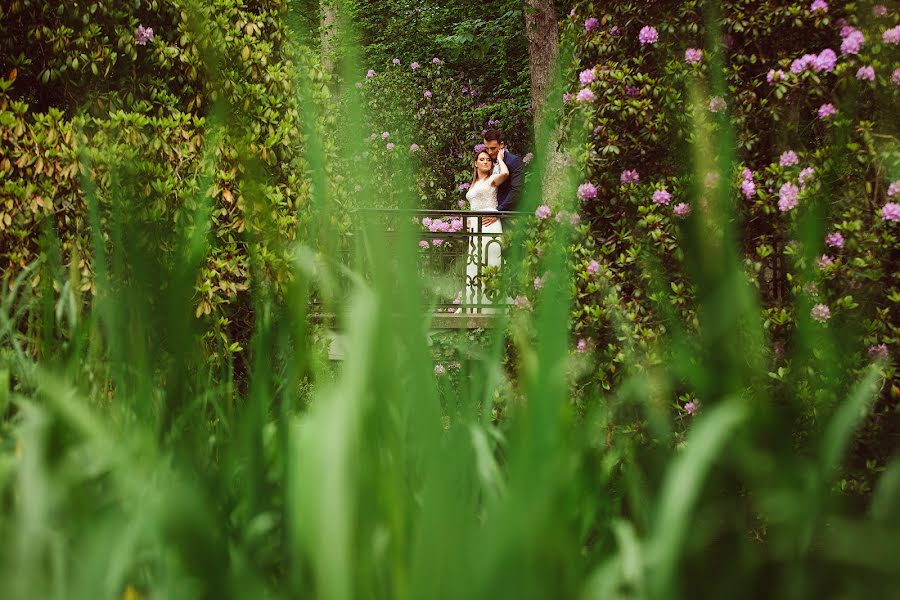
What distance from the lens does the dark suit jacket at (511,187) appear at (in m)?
11.5

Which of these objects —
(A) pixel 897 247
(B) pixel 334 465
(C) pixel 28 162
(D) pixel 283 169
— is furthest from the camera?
(D) pixel 283 169

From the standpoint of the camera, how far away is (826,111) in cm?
337

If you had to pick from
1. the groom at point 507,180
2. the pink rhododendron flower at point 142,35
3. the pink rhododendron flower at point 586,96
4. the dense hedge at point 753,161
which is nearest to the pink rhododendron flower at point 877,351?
the dense hedge at point 753,161

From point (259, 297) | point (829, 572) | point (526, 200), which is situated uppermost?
point (526, 200)

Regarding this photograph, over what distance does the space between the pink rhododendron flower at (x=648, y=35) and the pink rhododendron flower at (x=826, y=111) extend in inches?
31.4

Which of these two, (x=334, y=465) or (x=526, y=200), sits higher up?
(x=526, y=200)

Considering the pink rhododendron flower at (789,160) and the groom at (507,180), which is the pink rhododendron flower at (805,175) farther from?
the groom at (507,180)

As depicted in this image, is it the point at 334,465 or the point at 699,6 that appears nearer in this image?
the point at 334,465

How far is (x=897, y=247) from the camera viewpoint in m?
3.14

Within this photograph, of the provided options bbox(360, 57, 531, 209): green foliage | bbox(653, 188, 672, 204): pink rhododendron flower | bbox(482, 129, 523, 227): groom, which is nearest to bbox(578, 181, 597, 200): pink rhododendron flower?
bbox(653, 188, 672, 204): pink rhododendron flower

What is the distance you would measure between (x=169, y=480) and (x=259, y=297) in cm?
33

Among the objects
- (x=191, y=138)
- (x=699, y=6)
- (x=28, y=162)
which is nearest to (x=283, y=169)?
(x=191, y=138)

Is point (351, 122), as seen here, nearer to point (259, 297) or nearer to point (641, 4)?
point (259, 297)

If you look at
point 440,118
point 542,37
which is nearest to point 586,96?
point 542,37
